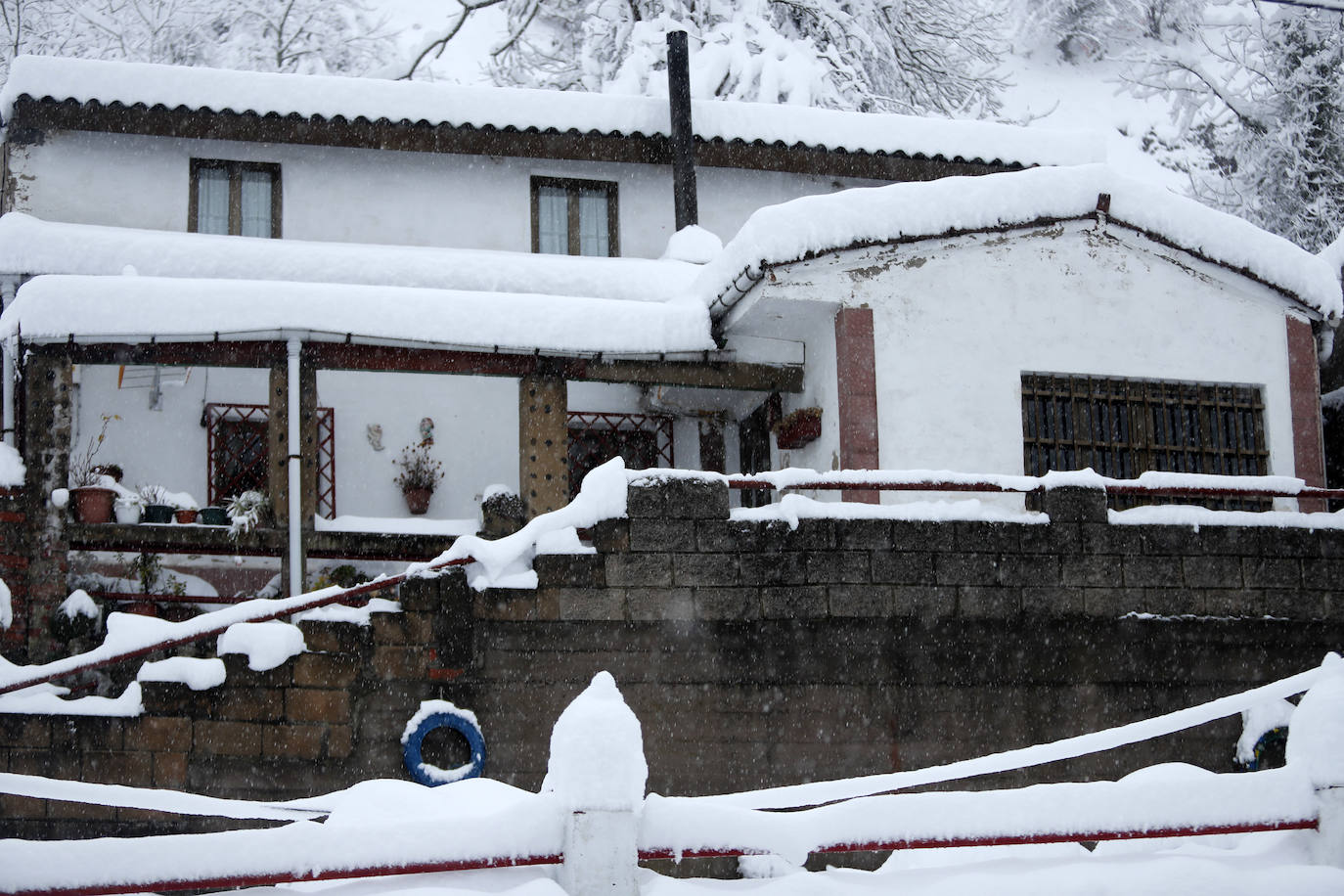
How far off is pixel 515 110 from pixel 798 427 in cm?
489

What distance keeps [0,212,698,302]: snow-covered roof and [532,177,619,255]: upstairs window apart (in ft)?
2.43

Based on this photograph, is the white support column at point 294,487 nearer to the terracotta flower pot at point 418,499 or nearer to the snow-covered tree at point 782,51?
the terracotta flower pot at point 418,499

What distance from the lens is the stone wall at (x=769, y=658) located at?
8.84 m

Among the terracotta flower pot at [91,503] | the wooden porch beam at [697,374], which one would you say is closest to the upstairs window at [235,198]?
the terracotta flower pot at [91,503]

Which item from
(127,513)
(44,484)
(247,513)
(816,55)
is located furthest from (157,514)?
(816,55)

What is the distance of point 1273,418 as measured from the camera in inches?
476

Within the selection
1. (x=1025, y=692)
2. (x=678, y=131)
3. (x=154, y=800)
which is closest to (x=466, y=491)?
(x=678, y=131)

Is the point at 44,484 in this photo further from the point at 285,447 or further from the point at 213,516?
the point at 285,447

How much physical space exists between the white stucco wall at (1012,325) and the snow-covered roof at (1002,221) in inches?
7.4

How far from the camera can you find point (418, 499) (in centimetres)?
1420

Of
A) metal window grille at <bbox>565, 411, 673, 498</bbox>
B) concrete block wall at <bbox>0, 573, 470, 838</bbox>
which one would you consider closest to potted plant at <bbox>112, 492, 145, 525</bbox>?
concrete block wall at <bbox>0, 573, 470, 838</bbox>

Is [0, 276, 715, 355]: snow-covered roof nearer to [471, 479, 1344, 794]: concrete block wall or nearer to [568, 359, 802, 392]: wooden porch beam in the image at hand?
[568, 359, 802, 392]: wooden porch beam

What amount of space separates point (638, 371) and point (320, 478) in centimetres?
A: 375

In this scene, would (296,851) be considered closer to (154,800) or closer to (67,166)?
(154,800)
